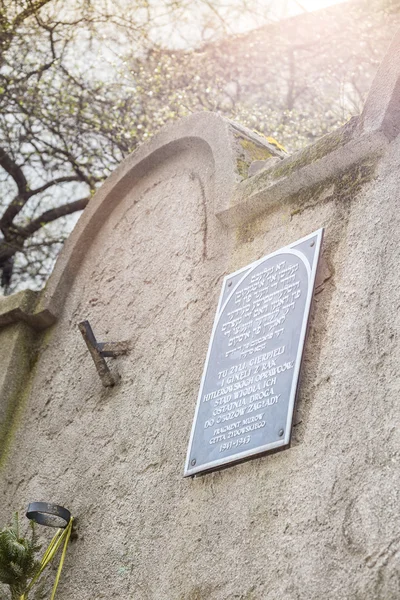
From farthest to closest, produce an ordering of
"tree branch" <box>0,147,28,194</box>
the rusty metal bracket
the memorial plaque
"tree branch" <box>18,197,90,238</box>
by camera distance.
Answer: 1. "tree branch" <box>18,197,90,238</box>
2. "tree branch" <box>0,147,28,194</box>
3. the rusty metal bracket
4. the memorial plaque

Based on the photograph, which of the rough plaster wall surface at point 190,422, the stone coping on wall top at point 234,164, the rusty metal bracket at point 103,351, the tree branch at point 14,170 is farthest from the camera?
the tree branch at point 14,170

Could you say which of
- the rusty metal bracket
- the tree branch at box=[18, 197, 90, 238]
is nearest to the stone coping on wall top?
the rusty metal bracket

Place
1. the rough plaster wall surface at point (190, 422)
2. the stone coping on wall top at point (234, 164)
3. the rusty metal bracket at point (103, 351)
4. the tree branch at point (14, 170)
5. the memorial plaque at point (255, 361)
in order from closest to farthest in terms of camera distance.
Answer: the rough plaster wall surface at point (190, 422), the memorial plaque at point (255, 361), the stone coping on wall top at point (234, 164), the rusty metal bracket at point (103, 351), the tree branch at point (14, 170)

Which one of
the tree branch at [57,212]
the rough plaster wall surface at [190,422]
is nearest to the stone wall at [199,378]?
the rough plaster wall surface at [190,422]

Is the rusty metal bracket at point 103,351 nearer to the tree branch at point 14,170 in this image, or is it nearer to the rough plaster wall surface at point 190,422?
the rough plaster wall surface at point 190,422

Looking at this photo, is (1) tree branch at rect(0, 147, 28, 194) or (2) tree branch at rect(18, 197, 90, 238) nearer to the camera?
(1) tree branch at rect(0, 147, 28, 194)

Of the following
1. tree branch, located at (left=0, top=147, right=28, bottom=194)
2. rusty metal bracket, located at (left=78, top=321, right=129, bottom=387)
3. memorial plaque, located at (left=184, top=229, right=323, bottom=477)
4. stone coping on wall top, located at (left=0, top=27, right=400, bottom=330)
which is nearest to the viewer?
memorial plaque, located at (left=184, top=229, right=323, bottom=477)

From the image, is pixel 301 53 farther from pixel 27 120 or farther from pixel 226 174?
pixel 226 174

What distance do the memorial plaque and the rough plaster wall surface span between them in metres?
0.06

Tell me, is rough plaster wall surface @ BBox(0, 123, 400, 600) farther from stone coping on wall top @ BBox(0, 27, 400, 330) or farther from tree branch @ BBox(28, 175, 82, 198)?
tree branch @ BBox(28, 175, 82, 198)

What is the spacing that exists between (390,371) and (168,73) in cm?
657

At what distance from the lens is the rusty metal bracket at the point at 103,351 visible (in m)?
4.43

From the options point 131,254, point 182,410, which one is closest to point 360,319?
point 182,410

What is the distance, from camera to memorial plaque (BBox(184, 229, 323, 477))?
3.33m
